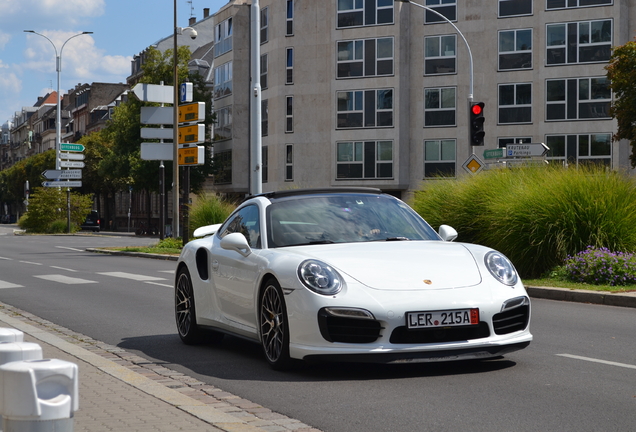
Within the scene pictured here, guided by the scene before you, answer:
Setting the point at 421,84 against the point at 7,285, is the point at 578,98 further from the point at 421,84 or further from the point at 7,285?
the point at 7,285

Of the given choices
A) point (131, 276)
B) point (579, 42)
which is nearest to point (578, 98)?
point (579, 42)

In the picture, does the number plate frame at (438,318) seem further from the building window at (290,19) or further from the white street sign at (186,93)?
the building window at (290,19)

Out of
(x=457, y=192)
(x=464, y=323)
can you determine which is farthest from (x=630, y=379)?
(x=457, y=192)

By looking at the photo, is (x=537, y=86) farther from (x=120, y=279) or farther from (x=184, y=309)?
(x=184, y=309)

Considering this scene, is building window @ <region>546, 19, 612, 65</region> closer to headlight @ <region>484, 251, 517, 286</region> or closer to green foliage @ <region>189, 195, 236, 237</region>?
green foliage @ <region>189, 195, 236, 237</region>

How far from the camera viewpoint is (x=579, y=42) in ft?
149

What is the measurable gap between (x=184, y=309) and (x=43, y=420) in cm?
630

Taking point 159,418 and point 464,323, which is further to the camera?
point 464,323

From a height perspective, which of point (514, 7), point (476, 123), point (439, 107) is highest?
point (514, 7)

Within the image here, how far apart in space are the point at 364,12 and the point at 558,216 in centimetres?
3594

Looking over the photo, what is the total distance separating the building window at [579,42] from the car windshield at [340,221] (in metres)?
39.8

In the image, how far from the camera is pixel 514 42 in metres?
47.0

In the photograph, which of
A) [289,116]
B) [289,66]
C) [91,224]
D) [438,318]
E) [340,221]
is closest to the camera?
[438,318]

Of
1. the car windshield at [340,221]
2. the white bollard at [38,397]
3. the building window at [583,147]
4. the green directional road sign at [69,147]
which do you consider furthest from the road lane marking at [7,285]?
the green directional road sign at [69,147]
